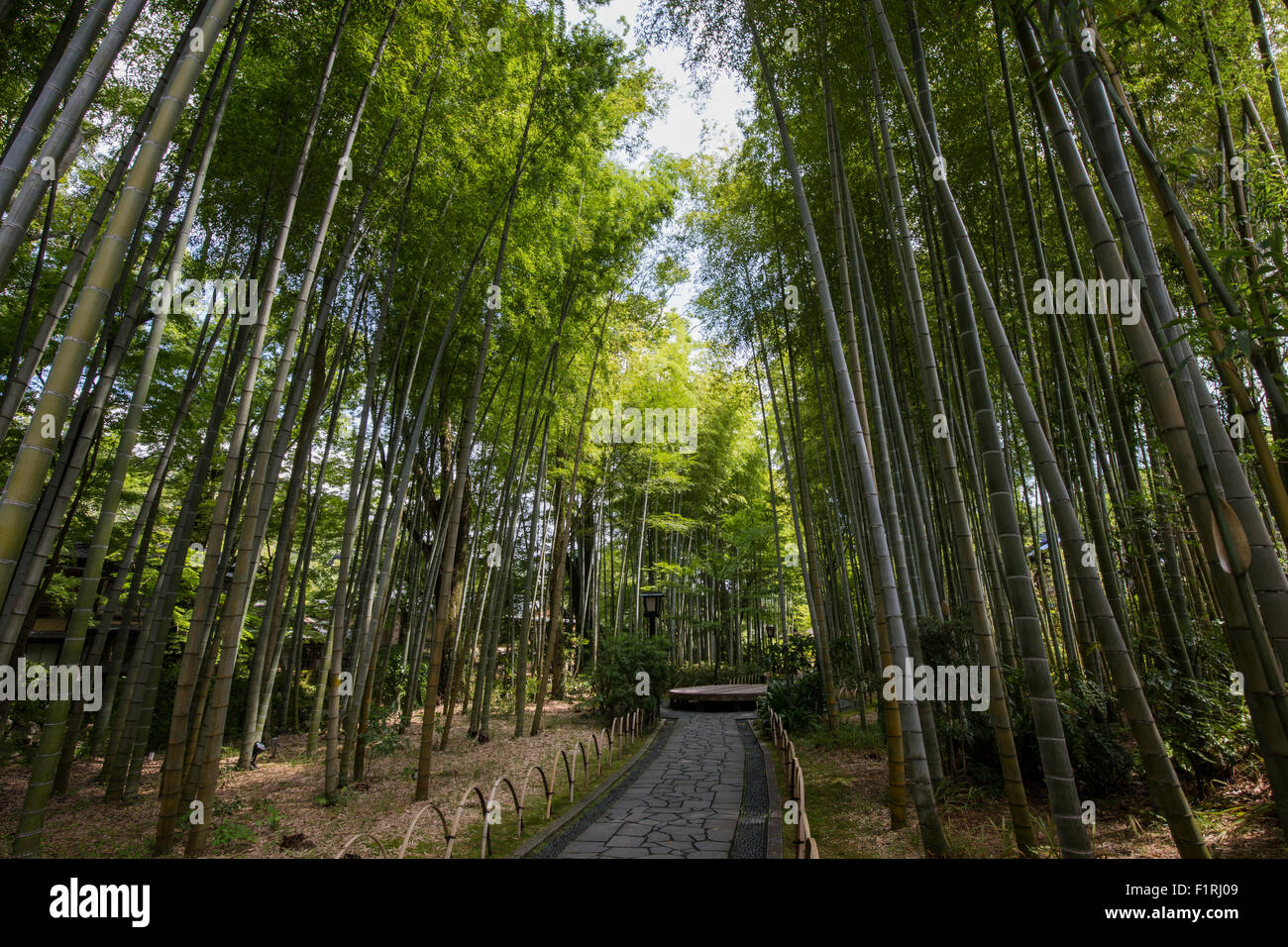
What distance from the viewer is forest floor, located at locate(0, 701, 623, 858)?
3.43 meters

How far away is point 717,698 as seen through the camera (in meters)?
9.83

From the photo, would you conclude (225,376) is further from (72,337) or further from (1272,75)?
(1272,75)

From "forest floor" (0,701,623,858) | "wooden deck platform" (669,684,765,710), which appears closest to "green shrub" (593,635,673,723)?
"wooden deck platform" (669,684,765,710)

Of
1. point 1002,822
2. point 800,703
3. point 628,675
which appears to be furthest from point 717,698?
point 1002,822

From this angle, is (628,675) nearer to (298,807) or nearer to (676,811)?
(676,811)

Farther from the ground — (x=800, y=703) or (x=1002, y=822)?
(x=800, y=703)

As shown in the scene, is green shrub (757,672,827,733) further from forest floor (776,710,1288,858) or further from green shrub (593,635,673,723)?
forest floor (776,710,1288,858)

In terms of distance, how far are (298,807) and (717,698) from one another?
22.8ft

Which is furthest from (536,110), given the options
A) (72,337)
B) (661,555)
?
(661,555)

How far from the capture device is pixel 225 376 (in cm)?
427

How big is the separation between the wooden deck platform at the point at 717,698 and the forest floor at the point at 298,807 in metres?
4.16

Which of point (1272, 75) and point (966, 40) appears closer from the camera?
point (1272, 75)
